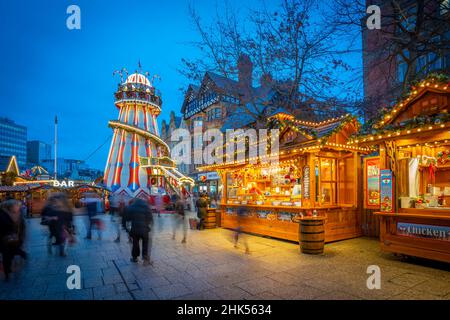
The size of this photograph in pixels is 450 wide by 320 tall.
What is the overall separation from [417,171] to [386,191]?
3.28 ft

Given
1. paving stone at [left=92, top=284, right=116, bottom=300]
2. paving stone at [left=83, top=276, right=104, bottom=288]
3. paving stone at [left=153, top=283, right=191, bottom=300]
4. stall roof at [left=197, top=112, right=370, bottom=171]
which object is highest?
stall roof at [left=197, top=112, right=370, bottom=171]

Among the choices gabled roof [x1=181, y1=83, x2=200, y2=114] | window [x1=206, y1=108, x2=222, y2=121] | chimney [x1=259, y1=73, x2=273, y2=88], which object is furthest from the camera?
window [x1=206, y1=108, x2=222, y2=121]

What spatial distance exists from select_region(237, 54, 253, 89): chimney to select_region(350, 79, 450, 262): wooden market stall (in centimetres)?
622

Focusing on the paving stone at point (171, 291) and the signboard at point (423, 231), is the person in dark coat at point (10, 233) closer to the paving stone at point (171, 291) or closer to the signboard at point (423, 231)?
the paving stone at point (171, 291)

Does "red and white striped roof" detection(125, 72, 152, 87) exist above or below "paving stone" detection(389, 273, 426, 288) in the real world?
above

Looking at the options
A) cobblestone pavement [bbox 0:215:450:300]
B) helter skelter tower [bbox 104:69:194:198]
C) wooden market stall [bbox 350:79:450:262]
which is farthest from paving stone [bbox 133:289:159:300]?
helter skelter tower [bbox 104:69:194:198]

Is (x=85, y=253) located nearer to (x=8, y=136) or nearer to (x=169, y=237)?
(x=169, y=237)

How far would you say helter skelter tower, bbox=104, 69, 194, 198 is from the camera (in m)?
23.7

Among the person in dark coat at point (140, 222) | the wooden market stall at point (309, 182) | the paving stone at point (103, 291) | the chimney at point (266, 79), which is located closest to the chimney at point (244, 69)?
the chimney at point (266, 79)

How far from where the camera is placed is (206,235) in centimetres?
1101

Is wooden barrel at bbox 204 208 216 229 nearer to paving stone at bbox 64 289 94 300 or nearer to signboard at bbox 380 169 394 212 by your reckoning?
signboard at bbox 380 169 394 212

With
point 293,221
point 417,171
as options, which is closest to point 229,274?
point 293,221
